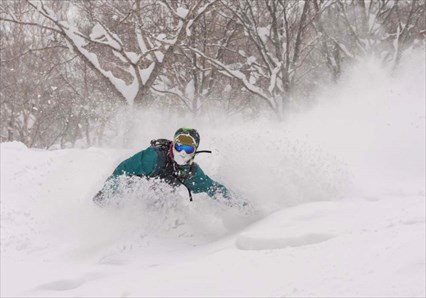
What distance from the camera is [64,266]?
4055 mm

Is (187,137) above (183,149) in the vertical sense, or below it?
above

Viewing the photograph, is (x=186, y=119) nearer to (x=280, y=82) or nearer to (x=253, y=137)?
(x=280, y=82)

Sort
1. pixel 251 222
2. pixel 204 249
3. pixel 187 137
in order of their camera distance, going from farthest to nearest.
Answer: pixel 187 137 → pixel 251 222 → pixel 204 249

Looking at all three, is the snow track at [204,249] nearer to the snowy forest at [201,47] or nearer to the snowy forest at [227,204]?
the snowy forest at [227,204]

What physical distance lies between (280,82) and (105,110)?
8195 mm

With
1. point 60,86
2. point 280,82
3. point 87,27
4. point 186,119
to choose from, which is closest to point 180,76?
point 186,119

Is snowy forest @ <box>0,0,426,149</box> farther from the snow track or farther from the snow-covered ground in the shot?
the snow track

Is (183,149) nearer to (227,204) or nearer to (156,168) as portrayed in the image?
(156,168)

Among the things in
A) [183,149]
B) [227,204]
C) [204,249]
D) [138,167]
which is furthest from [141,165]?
[204,249]

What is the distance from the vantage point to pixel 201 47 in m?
14.4

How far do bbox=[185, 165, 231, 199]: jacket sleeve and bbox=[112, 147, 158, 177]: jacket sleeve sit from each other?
450 millimetres

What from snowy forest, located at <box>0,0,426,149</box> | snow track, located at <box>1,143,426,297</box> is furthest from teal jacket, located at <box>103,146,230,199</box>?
snowy forest, located at <box>0,0,426,149</box>

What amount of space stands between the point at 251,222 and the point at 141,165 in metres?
1.24

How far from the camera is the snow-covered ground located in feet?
9.88
